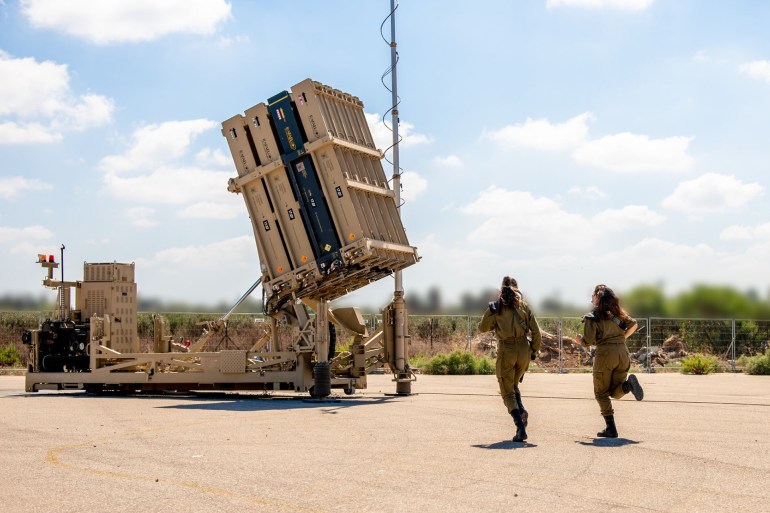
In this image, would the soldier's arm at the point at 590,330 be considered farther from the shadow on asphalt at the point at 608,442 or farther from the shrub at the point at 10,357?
the shrub at the point at 10,357

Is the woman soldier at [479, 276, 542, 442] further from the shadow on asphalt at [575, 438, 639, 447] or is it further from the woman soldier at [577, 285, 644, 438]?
the shadow on asphalt at [575, 438, 639, 447]

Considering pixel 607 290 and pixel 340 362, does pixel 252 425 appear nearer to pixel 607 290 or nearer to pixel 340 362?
pixel 607 290

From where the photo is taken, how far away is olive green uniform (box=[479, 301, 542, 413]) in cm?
1024

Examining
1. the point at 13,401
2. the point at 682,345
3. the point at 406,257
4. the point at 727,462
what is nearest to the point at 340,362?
the point at 406,257

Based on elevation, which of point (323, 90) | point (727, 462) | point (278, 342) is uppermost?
point (323, 90)

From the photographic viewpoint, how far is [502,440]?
32.6ft

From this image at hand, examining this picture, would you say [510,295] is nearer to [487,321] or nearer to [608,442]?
[487,321]

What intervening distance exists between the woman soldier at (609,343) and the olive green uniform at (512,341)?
0.64 meters

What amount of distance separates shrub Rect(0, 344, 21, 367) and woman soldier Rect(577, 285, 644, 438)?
25739mm

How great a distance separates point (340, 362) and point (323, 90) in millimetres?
5120

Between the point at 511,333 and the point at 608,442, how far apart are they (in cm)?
155

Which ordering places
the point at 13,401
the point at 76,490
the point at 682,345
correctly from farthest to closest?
the point at 682,345 < the point at 13,401 < the point at 76,490

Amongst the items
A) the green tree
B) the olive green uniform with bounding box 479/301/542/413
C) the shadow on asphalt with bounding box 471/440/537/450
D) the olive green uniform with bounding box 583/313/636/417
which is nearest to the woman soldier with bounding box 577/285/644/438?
the olive green uniform with bounding box 583/313/636/417

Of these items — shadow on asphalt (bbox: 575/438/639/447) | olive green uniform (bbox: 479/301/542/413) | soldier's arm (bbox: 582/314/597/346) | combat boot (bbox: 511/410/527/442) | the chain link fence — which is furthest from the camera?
the chain link fence
